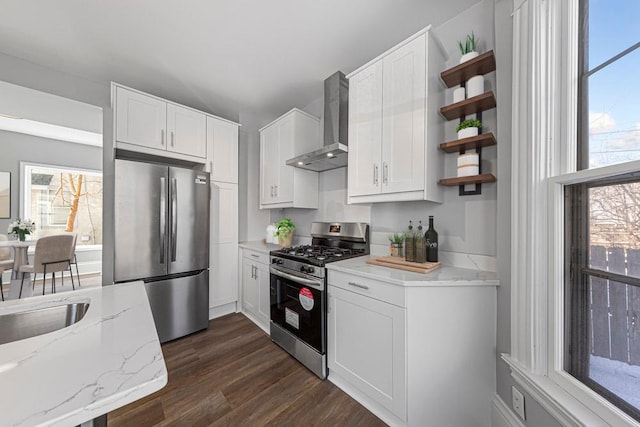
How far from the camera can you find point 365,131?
198 cm

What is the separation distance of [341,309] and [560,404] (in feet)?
3.71

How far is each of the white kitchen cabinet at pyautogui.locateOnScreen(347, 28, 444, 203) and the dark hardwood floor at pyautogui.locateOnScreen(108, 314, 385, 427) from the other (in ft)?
4.96

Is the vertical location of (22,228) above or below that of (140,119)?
below

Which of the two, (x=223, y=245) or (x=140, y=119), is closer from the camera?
(x=140, y=119)

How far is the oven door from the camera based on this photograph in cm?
Answer: 185

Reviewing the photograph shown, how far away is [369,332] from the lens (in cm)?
155

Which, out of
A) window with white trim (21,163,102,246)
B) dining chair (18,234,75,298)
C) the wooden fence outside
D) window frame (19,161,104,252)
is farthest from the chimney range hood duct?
dining chair (18,234,75,298)

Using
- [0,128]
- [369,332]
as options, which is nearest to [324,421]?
[369,332]

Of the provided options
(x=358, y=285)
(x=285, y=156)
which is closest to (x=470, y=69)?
(x=358, y=285)

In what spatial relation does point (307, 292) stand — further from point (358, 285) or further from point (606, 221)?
point (606, 221)

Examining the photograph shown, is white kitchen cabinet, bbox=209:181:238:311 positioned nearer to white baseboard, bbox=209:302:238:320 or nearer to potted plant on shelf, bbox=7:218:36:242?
white baseboard, bbox=209:302:238:320

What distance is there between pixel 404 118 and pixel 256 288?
2.34 metres

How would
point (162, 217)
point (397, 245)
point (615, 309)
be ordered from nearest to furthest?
point (615, 309) < point (397, 245) < point (162, 217)

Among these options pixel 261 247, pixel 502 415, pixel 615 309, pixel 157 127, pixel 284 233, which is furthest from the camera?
pixel 284 233
